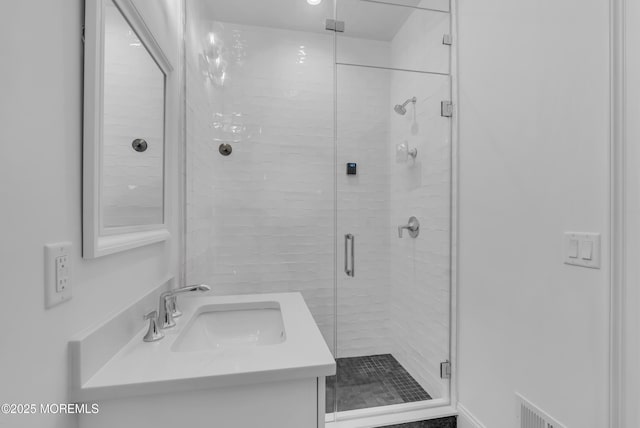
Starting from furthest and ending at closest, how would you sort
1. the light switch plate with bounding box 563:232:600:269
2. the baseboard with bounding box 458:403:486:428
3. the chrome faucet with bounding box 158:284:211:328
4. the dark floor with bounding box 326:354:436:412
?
1. the dark floor with bounding box 326:354:436:412
2. the baseboard with bounding box 458:403:486:428
3. the chrome faucet with bounding box 158:284:211:328
4. the light switch plate with bounding box 563:232:600:269

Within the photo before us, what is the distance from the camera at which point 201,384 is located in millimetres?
805

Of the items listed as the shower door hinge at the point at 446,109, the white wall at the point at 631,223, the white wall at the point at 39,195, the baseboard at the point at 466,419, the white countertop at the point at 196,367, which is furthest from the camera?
the shower door hinge at the point at 446,109

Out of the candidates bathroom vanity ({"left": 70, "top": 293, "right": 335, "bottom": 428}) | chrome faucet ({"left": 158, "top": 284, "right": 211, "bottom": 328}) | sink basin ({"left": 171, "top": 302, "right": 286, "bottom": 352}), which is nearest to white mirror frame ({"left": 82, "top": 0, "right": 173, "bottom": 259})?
bathroom vanity ({"left": 70, "top": 293, "right": 335, "bottom": 428})

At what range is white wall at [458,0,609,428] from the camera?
106 centimetres

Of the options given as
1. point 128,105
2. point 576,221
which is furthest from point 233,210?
point 576,221

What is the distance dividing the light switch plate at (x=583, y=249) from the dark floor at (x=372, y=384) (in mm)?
1165

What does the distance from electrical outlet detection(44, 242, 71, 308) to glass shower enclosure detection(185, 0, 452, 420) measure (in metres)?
1.18

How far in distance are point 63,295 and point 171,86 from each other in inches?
46.6

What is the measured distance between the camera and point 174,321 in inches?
49.1

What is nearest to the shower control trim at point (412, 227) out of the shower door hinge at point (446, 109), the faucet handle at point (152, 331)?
the shower door hinge at point (446, 109)

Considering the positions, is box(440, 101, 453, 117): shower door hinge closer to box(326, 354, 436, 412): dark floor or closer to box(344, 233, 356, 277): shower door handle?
box(344, 233, 356, 277): shower door handle

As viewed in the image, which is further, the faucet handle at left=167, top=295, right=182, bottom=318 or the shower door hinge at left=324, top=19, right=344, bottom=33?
the shower door hinge at left=324, top=19, right=344, bottom=33

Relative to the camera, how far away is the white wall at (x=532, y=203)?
1.06 m

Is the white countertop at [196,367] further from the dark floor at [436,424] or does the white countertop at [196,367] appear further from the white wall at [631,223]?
the dark floor at [436,424]
